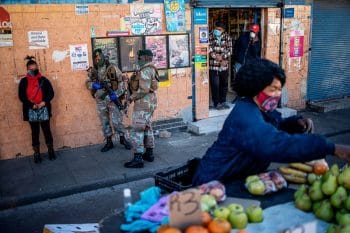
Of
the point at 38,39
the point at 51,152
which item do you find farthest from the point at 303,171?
the point at 38,39

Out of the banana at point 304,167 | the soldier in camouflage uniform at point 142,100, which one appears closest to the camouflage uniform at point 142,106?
the soldier in camouflage uniform at point 142,100

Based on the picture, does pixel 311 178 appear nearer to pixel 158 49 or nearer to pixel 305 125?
pixel 305 125

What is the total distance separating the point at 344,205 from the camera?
2.47 m

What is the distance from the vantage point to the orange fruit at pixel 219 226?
2158 millimetres

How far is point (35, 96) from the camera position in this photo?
700cm

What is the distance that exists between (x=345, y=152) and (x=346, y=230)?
614 millimetres

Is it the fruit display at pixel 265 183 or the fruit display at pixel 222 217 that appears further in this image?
the fruit display at pixel 265 183

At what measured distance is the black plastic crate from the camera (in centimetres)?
330

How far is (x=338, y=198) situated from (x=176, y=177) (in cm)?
152

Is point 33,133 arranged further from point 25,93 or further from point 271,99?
point 271,99

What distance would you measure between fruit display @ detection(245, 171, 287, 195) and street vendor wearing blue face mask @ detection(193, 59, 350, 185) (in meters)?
0.14

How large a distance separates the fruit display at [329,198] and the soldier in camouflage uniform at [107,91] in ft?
17.4

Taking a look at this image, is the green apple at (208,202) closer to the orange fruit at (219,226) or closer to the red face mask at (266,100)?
the orange fruit at (219,226)

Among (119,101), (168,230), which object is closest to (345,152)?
(168,230)
